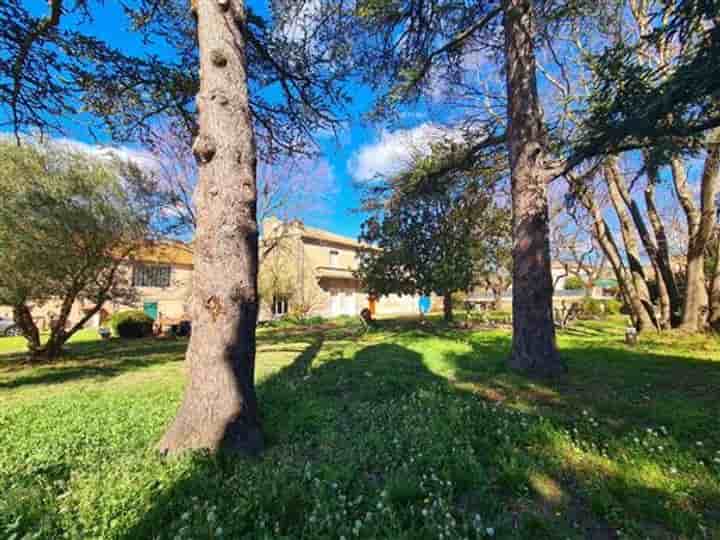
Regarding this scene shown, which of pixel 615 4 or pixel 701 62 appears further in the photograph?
pixel 615 4

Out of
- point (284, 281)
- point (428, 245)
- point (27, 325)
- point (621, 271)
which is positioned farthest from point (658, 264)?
point (27, 325)

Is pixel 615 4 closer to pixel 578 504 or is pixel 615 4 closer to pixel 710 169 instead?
pixel 710 169

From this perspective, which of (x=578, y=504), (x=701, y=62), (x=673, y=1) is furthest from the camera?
(x=673, y=1)

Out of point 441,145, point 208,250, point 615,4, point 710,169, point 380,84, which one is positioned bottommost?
point 208,250

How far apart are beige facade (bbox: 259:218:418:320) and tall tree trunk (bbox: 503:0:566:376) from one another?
11508 millimetres

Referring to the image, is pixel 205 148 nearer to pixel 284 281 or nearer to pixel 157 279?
pixel 284 281

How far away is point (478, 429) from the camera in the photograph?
3.18 m

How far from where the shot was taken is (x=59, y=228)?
7.52 meters

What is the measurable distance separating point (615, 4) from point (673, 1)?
4.36 m

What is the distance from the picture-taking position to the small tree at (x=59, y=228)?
23.3 ft

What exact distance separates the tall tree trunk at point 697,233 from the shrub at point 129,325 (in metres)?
21.2

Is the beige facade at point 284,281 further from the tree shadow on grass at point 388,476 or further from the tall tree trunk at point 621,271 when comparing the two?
the tree shadow on grass at point 388,476

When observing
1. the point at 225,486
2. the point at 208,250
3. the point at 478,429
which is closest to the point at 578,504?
the point at 478,429

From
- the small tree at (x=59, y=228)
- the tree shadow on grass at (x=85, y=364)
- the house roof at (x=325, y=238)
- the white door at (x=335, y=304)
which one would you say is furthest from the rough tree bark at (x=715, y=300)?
the white door at (x=335, y=304)
